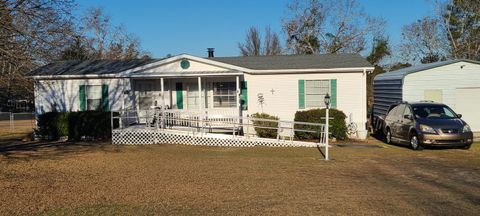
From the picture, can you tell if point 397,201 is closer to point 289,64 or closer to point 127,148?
point 127,148

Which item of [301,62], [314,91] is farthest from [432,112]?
[301,62]

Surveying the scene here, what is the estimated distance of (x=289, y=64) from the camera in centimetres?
2044

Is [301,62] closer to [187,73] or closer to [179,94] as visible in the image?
[187,73]

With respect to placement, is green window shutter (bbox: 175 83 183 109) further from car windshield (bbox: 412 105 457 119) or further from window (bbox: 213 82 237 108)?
car windshield (bbox: 412 105 457 119)

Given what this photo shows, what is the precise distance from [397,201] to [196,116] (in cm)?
1271

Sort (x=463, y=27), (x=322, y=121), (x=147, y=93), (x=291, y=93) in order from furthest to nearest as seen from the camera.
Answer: (x=463, y=27) → (x=147, y=93) → (x=291, y=93) → (x=322, y=121)

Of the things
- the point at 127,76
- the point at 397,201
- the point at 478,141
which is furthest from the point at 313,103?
→ the point at 397,201

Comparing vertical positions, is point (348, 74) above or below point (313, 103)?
above

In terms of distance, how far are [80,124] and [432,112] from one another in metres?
14.1

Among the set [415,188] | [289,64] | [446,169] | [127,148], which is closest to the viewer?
[415,188]

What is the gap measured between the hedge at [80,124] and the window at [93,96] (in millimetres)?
1314

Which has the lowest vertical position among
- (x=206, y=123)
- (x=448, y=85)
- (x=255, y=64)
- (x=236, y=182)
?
(x=236, y=182)

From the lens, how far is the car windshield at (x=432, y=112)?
16513 millimetres

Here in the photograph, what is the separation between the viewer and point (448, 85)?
20.8 m
